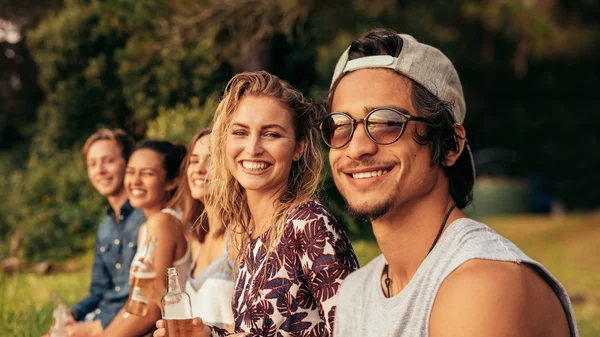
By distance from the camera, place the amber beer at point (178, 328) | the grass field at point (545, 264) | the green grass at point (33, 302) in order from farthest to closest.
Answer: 1. the grass field at point (545, 264)
2. the green grass at point (33, 302)
3. the amber beer at point (178, 328)

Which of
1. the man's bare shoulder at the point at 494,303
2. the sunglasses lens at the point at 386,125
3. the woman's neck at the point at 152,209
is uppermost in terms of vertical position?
the sunglasses lens at the point at 386,125

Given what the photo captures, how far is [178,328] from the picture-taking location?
2.92 m

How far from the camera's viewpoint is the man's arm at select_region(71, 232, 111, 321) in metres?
5.37

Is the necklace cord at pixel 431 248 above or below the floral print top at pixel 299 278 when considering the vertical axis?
above

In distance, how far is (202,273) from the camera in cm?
393

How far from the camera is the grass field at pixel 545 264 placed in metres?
6.23

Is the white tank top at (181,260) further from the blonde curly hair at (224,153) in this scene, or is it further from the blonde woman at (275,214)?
the blonde curly hair at (224,153)

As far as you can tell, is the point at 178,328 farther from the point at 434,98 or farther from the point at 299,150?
the point at 434,98

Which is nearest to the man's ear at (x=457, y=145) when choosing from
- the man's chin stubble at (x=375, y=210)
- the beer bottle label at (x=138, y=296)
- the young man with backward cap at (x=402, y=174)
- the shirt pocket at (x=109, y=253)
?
the young man with backward cap at (x=402, y=174)

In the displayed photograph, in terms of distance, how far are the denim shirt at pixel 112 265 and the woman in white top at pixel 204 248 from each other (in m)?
0.65

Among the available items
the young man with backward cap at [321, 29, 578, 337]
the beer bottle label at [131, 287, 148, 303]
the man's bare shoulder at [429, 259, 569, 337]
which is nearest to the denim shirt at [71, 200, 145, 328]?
the beer bottle label at [131, 287, 148, 303]

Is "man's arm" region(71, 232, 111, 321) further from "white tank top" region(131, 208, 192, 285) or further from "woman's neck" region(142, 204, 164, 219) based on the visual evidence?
"white tank top" region(131, 208, 192, 285)

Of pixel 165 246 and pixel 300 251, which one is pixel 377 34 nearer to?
pixel 300 251

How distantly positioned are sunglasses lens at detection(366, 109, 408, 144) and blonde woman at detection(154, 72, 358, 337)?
2.55 ft
